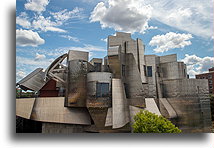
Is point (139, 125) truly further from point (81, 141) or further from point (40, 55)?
point (40, 55)

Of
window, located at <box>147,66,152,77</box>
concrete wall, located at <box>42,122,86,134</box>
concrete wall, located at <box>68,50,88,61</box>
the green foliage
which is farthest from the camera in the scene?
window, located at <box>147,66,152,77</box>

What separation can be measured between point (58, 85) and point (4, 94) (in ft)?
15.5

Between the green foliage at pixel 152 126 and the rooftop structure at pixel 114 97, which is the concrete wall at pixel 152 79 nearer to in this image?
the rooftop structure at pixel 114 97

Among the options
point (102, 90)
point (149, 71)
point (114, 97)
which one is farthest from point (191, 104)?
point (102, 90)

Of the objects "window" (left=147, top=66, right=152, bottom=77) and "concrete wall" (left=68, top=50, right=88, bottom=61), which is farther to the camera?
"window" (left=147, top=66, right=152, bottom=77)

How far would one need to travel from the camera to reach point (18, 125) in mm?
5297

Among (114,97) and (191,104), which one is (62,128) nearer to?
(114,97)

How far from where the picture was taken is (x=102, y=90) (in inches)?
262

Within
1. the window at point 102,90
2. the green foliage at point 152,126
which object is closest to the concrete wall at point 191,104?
the green foliage at point 152,126

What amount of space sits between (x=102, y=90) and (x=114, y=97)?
0.64 m

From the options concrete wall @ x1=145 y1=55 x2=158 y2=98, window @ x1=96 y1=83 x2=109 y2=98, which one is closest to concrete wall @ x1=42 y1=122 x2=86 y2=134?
window @ x1=96 y1=83 x2=109 y2=98

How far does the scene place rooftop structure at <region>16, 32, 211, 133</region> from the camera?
6703 mm

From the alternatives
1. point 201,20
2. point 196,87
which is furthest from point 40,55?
point 196,87

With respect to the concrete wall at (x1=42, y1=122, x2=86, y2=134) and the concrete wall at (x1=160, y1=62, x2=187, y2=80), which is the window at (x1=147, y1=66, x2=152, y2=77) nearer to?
the concrete wall at (x1=160, y1=62, x2=187, y2=80)
